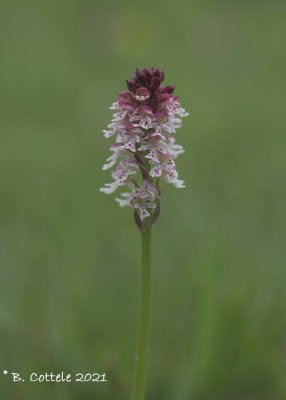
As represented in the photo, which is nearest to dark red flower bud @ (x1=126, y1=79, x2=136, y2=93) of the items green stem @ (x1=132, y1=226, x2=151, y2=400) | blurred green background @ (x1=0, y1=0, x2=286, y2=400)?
green stem @ (x1=132, y1=226, x2=151, y2=400)

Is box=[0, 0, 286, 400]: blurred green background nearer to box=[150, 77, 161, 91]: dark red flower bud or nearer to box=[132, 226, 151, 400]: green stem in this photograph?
box=[132, 226, 151, 400]: green stem

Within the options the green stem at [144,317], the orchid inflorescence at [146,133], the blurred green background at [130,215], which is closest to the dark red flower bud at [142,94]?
the orchid inflorescence at [146,133]

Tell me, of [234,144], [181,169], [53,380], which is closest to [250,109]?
[234,144]

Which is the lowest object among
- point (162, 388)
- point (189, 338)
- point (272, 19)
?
point (162, 388)

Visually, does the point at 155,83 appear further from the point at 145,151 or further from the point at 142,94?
the point at 145,151

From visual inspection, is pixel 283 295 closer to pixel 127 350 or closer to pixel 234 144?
pixel 127 350

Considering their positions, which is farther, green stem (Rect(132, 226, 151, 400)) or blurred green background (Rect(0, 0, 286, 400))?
blurred green background (Rect(0, 0, 286, 400))

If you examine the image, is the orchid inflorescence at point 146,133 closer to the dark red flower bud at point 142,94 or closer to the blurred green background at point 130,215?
the dark red flower bud at point 142,94
